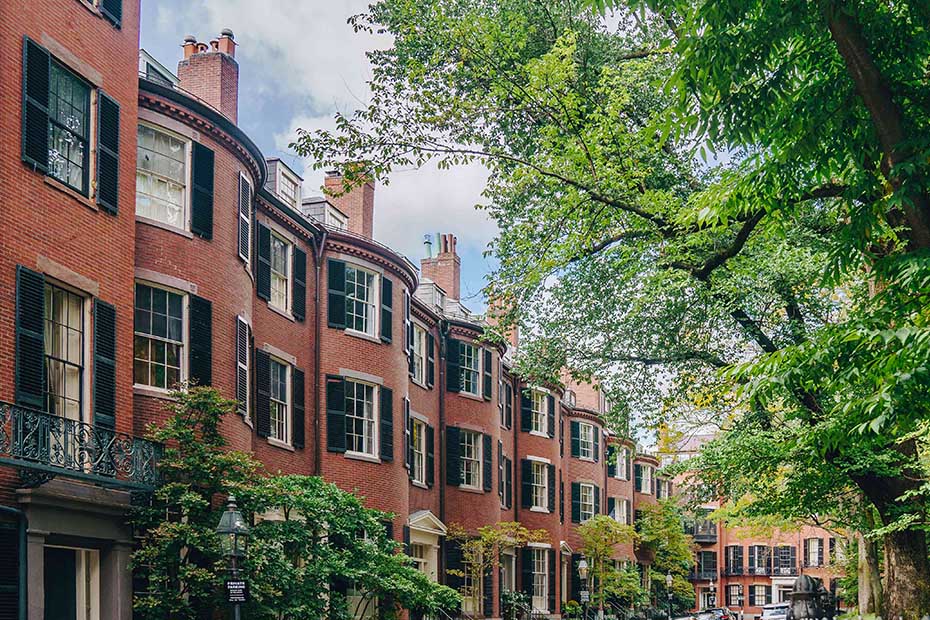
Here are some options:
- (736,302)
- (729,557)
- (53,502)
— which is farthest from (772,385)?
(729,557)

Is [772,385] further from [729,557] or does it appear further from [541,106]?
[729,557]

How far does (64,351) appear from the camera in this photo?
55.0 feet

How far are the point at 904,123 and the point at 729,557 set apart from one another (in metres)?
94.7

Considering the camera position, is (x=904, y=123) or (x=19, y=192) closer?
(x=904, y=123)

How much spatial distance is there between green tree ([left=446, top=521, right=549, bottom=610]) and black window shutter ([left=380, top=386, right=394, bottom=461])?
759cm

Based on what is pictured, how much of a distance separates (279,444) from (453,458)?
1303cm

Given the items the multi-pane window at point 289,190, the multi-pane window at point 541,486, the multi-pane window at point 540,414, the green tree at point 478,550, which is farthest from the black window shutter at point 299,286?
the multi-pane window at point 541,486

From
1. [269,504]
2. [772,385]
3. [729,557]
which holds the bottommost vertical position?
[729,557]

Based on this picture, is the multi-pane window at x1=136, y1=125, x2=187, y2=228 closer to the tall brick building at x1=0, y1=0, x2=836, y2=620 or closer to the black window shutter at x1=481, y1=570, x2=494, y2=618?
the tall brick building at x1=0, y1=0, x2=836, y2=620

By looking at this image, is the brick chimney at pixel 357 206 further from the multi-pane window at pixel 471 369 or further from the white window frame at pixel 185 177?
the white window frame at pixel 185 177

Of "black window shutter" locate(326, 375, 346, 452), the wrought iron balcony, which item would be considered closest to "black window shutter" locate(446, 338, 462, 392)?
"black window shutter" locate(326, 375, 346, 452)

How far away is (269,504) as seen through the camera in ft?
65.2

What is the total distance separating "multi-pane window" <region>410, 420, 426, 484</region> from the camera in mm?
34906

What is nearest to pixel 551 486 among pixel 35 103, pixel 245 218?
pixel 245 218
